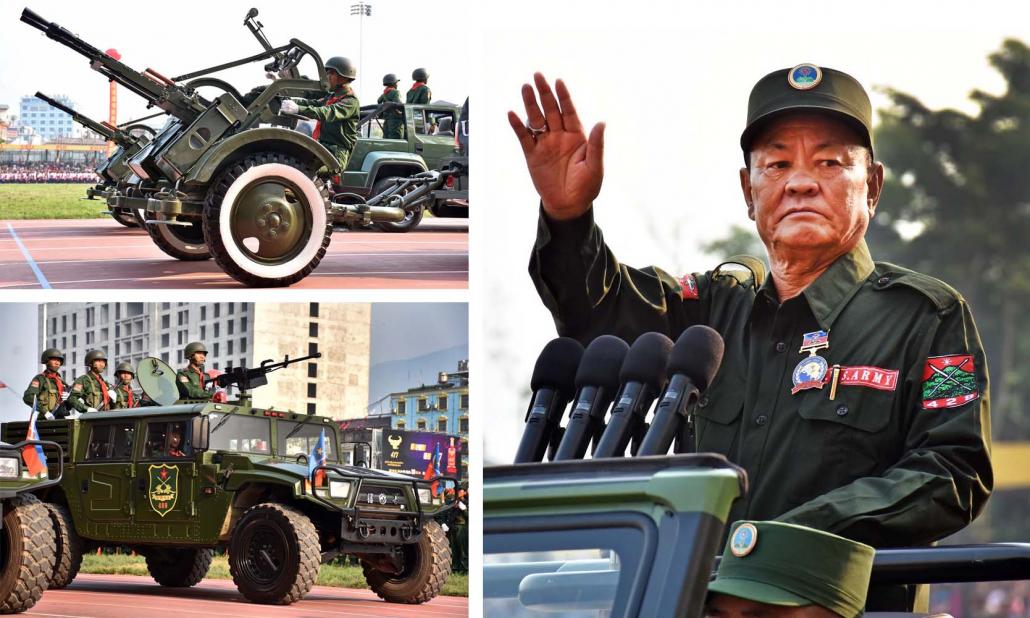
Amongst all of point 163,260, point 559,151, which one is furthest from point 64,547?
point 559,151

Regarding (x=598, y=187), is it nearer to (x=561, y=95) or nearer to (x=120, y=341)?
(x=561, y=95)

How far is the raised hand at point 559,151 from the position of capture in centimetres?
238

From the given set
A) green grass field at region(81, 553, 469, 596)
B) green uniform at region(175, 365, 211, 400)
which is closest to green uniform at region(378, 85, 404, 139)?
green uniform at region(175, 365, 211, 400)

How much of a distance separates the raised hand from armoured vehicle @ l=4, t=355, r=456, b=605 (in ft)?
9.36

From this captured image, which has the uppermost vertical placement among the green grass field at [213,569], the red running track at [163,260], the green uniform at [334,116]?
the green uniform at [334,116]

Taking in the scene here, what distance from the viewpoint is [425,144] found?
623 centimetres

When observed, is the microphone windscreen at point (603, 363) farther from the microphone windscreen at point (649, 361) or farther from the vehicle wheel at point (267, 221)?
the vehicle wheel at point (267, 221)

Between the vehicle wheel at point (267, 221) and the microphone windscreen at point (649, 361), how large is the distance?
2.32 meters

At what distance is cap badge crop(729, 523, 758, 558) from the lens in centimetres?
158

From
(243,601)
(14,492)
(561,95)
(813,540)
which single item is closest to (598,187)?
(561,95)

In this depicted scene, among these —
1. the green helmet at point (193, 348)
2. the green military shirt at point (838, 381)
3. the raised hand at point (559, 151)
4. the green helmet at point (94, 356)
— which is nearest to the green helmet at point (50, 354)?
the green helmet at point (94, 356)

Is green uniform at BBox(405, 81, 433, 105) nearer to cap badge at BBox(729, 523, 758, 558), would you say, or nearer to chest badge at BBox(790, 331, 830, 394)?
chest badge at BBox(790, 331, 830, 394)

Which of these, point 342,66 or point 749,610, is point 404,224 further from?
point 749,610

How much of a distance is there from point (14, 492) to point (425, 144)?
2254 mm
